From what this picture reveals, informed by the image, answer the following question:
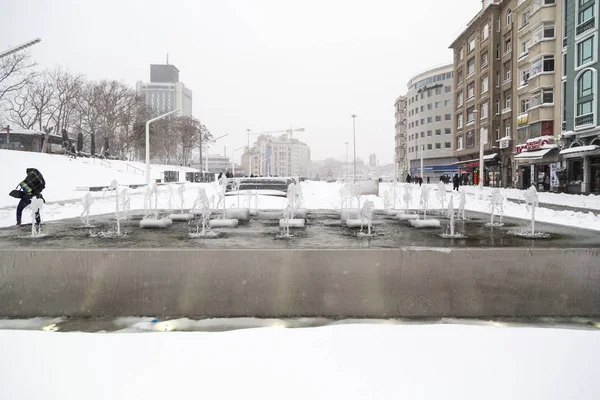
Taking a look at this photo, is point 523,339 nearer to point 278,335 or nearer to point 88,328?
point 278,335

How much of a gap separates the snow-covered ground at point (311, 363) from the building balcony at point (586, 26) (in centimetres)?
3203

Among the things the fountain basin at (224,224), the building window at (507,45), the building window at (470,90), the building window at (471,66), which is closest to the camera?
the fountain basin at (224,224)

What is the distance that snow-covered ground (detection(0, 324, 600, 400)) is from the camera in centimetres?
340

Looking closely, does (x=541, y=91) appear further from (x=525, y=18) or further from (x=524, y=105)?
(x=525, y=18)

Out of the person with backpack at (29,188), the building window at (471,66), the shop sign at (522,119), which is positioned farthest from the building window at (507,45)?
the person with backpack at (29,188)

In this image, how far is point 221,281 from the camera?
5051 millimetres

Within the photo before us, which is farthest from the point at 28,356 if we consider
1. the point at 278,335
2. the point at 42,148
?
the point at 42,148

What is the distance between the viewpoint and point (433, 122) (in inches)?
3337

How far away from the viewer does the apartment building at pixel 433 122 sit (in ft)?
269

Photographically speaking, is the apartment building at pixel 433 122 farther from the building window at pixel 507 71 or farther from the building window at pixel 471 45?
the building window at pixel 507 71

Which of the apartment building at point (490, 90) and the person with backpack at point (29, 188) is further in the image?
the apartment building at point (490, 90)

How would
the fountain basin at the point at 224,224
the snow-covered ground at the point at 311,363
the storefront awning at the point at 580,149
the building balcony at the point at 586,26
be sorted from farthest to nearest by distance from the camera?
the building balcony at the point at 586,26, the storefront awning at the point at 580,149, the fountain basin at the point at 224,224, the snow-covered ground at the point at 311,363

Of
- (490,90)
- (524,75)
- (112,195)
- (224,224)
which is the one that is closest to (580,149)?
(524,75)

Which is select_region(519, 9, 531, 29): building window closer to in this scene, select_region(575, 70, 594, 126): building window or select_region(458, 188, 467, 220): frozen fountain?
select_region(575, 70, 594, 126): building window
